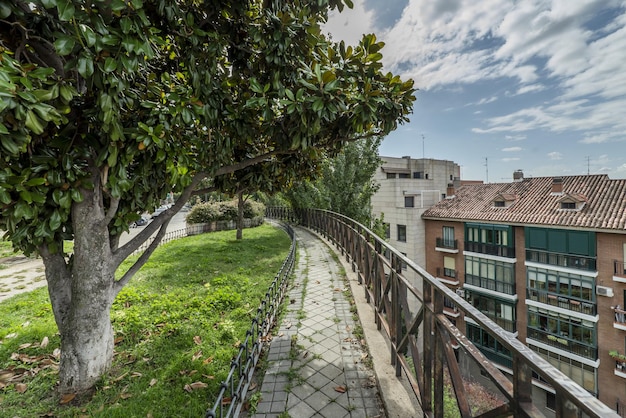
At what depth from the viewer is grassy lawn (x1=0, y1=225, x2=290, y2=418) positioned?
299cm

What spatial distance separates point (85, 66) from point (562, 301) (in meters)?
19.7

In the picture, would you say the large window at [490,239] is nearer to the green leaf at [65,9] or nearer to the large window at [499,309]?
the large window at [499,309]

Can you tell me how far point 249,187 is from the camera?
557 centimetres

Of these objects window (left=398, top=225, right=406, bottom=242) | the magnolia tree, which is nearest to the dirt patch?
the magnolia tree

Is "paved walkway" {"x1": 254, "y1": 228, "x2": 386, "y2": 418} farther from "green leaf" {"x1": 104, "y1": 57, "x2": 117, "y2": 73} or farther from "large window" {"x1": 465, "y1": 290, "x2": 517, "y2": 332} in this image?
"large window" {"x1": 465, "y1": 290, "x2": 517, "y2": 332}

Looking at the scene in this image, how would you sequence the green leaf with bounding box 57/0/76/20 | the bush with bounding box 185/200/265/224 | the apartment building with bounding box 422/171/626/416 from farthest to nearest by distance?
the bush with bounding box 185/200/265/224
the apartment building with bounding box 422/171/626/416
the green leaf with bounding box 57/0/76/20

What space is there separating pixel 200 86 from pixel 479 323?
348 centimetres

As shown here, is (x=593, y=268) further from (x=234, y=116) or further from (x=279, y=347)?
(x=234, y=116)

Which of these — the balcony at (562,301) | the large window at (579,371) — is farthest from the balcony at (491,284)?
the large window at (579,371)

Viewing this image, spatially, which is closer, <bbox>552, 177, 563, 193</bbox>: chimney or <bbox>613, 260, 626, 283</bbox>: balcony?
<bbox>613, 260, 626, 283</bbox>: balcony

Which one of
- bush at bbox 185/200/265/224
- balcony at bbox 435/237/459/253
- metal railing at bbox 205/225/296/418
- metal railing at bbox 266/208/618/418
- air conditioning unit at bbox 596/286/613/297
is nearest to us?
metal railing at bbox 266/208/618/418

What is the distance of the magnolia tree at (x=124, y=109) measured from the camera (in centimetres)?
218

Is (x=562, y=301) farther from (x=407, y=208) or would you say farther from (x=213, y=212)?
(x=213, y=212)

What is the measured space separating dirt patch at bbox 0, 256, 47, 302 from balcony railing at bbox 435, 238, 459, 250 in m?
20.9
